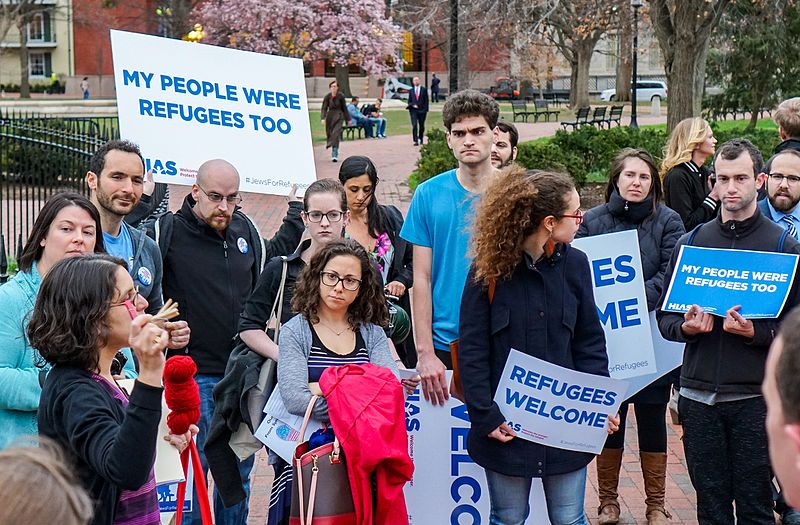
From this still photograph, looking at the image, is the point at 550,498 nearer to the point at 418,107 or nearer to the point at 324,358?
the point at 324,358

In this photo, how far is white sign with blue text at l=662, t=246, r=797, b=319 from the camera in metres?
4.64

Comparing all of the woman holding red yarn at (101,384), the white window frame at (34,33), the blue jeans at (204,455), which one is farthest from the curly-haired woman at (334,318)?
the white window frame at (34,33)

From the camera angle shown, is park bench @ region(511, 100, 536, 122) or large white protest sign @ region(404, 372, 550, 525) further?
park bench @ region(511, 100, 536, 122)

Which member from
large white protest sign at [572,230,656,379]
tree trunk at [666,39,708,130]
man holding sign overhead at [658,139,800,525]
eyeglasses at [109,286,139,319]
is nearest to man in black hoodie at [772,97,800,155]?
large white protest sign at [572,230,656,379]

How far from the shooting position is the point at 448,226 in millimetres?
4949

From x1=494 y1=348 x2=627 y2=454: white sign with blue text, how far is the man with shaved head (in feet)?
4.76

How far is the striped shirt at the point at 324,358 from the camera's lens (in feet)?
14.4

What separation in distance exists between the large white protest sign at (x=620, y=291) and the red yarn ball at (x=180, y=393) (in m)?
2.75

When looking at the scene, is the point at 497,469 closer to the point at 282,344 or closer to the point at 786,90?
the point at 282,344

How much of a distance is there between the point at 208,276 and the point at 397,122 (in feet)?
123

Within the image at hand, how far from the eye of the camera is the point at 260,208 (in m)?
18.4

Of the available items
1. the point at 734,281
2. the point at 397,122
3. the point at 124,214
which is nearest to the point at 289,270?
the point at 124,214

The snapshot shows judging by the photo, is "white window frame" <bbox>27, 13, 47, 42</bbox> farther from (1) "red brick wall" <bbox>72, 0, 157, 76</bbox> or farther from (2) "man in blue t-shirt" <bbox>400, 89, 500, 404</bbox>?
(2) "man in blue t-shirt" <bbox>400, 89, 500, 404</bbox>

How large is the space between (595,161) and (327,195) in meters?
14.1
